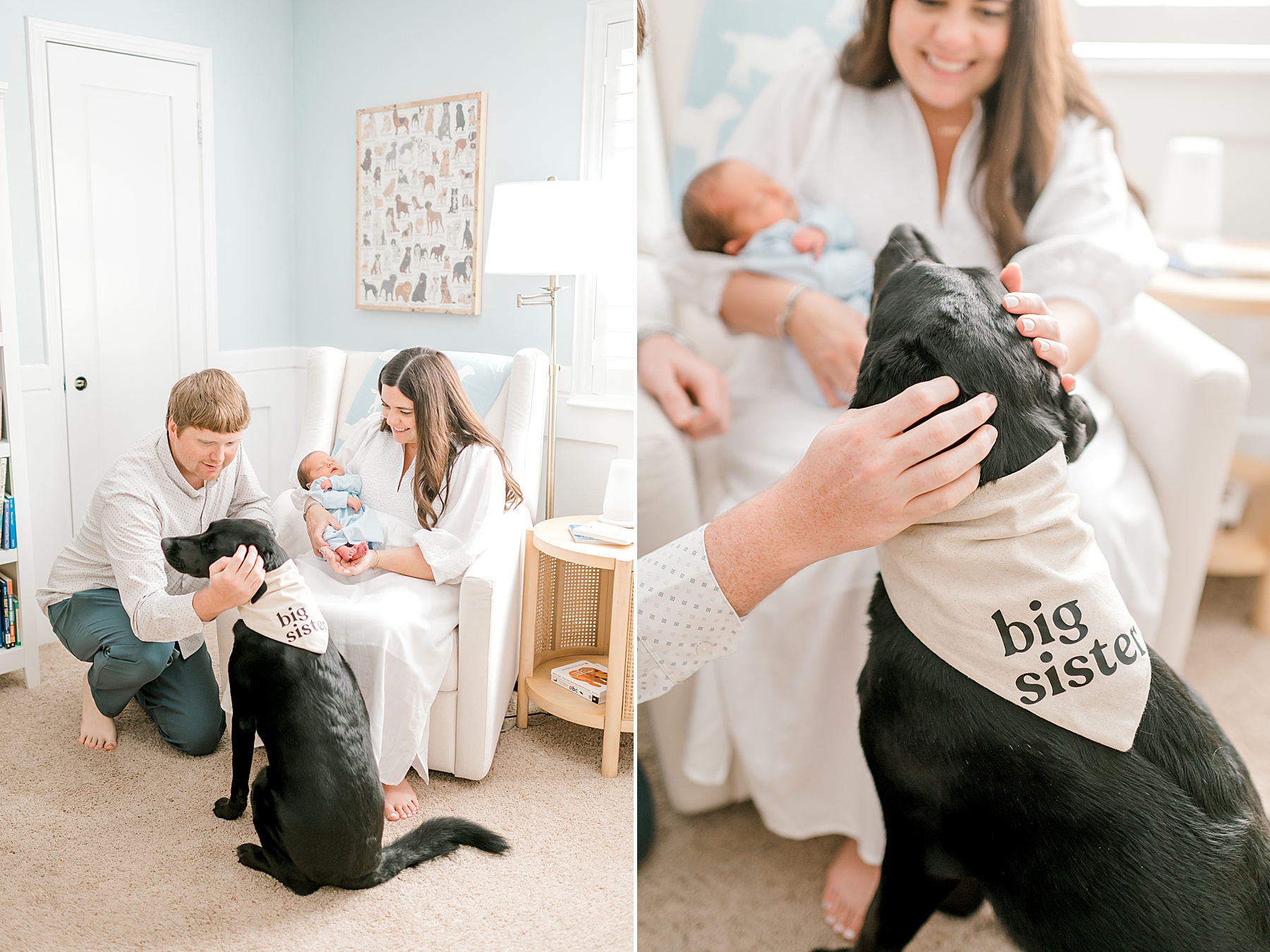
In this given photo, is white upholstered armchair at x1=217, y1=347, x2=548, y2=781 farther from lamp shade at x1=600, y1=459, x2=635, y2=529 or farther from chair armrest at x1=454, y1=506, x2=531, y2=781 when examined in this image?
lamp shade at x1=600, y1=459, x2=635, y2=529

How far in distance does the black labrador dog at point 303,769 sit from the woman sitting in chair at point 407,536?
5cm

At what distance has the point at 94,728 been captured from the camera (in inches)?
45.8

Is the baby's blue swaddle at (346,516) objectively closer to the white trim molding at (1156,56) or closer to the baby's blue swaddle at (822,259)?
the baby's blue swaddle at (822,259)

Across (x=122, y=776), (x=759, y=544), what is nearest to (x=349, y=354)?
(x=122, y=776)

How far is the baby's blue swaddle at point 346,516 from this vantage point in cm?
112

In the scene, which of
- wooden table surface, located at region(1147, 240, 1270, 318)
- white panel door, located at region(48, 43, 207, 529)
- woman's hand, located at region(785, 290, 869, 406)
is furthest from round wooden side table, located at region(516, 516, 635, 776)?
wooden table surface, located at region(1147, 240, 1270, 318)

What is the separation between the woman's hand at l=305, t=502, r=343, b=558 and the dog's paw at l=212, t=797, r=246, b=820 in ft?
1.23

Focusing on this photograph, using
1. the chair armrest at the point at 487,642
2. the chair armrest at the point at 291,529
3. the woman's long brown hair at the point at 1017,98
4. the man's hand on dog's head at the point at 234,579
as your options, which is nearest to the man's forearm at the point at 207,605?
the man's hand on dog's head at the point at 234,579

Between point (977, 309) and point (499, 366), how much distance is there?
0.80 meters

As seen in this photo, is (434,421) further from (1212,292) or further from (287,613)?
(1212,292)

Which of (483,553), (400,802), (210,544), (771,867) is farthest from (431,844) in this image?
(771,867)

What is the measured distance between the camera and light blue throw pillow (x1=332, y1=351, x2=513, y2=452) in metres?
1.13

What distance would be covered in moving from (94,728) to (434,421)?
0.68 metres

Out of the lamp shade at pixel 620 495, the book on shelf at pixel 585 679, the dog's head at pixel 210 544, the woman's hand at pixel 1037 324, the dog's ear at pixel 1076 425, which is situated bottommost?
the book on shelf at pixel 585 679
